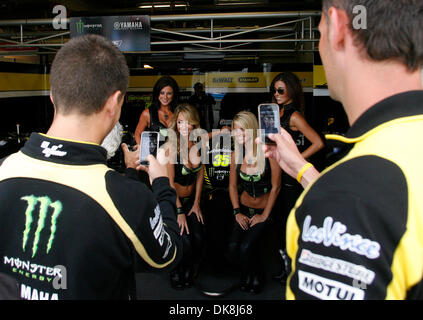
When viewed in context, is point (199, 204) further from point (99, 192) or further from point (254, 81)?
point (254, 81)

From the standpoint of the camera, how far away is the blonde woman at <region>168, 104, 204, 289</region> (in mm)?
3195

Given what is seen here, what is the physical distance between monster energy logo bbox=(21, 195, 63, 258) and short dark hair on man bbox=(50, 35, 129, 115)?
0.86ft

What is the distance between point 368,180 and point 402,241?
11 centimetres

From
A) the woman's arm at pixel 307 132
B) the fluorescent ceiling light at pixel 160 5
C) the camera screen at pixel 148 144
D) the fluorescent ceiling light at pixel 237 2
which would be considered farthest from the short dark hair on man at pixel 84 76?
the fluorescent ceiling light at pixel 160 5

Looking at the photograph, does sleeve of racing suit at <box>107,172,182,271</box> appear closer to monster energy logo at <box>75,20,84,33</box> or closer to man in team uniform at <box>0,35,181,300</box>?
man in team uniform at <box>0,35,181,300</box>

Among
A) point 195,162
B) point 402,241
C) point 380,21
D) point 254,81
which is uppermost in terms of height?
point 254,81

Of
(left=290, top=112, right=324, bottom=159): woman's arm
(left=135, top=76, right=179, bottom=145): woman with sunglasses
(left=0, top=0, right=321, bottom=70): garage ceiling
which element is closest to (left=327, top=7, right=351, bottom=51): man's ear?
(left=290, top=112, right=324, bottom=159): woman's arm

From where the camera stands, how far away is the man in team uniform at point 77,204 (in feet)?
3.09

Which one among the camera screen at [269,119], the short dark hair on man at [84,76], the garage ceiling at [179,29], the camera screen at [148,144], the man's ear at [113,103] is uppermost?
the garage ceiling at [179,29]

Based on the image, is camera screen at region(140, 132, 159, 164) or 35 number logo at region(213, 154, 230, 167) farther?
35 number logo at region(213, 154, 230, 167)

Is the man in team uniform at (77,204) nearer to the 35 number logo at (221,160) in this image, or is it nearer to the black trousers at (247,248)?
the black trousers at (247,248)

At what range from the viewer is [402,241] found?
584 millimetres

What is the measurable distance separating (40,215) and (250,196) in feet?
8.26
